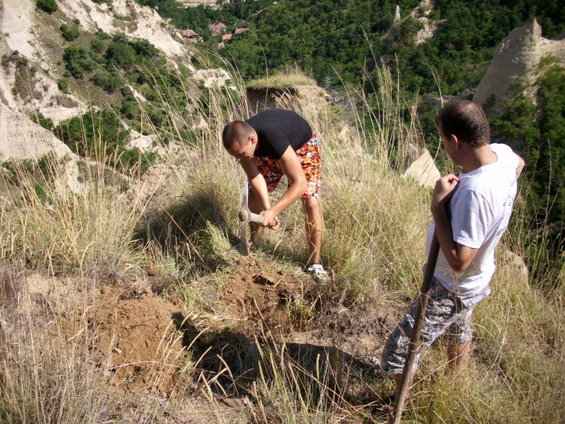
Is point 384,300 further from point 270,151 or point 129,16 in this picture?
point 129,16

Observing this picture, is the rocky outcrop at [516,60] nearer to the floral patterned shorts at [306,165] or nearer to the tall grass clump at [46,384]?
the floral patterned shorts at [306,165]

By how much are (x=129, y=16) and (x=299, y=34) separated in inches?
922

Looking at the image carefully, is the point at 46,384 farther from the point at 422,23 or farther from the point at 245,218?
the point at 422,23

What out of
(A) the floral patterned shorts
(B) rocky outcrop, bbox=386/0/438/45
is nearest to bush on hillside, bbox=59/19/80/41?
(B) rocky outcrop, bbox=386/0/438/45

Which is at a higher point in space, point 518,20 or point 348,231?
point 518,20

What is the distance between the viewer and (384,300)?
2686 mm

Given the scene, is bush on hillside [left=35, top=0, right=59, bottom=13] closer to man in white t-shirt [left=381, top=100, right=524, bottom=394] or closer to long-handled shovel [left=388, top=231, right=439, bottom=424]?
man in white t-shirt [left=381, top=100, right=524, bottom=394]

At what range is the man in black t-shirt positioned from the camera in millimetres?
2582

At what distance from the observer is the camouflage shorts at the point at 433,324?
176 centimetres

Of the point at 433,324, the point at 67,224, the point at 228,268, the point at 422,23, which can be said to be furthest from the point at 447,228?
the point at 422,23

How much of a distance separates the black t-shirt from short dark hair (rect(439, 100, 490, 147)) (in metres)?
1.23

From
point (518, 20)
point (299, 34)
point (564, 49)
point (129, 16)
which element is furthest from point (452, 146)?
point (129, 16)

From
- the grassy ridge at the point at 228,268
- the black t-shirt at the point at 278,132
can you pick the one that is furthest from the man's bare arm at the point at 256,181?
the grassy ridge at the point at 228,268

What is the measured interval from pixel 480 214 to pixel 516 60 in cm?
1500
